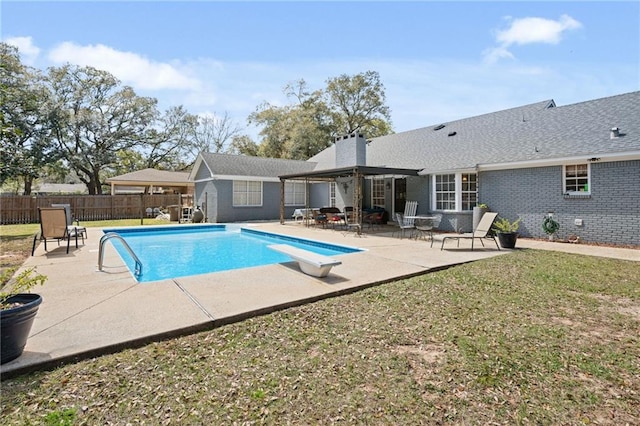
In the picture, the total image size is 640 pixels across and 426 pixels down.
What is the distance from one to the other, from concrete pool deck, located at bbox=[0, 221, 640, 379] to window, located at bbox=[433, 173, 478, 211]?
4.90 meters

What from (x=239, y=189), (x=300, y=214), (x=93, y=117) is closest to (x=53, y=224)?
(x=239, y=189)

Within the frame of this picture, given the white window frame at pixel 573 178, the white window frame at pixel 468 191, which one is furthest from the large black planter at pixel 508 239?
the white window frame at pixel 468 191

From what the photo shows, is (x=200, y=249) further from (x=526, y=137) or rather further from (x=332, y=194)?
(x=526, y=137)

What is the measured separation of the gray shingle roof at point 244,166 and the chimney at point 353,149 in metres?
4.75

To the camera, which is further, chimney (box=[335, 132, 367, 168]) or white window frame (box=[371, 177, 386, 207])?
white window frame (box=[371, 177, 386, 207])

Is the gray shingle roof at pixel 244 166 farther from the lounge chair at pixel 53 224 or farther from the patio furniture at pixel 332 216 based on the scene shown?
the lounge chair at pixel 53 224

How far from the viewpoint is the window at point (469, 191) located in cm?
1304

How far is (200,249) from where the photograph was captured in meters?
11.4

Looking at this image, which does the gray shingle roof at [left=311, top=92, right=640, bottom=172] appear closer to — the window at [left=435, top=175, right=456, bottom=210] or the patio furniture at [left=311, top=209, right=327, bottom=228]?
the window at [left=435, top=175, right=456, bottom=210]

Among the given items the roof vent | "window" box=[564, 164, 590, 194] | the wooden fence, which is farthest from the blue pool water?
the roof vent

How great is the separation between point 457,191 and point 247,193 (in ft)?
36.9

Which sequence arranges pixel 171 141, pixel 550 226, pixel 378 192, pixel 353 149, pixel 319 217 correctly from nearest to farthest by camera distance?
pixel 550 226 < pixel 319 217 < pixel 353 149 < pixel 378 192 < pixel 171 141

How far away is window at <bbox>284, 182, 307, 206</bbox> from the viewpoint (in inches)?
796

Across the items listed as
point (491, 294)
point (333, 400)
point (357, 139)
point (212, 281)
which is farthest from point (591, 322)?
point (357, 139)
